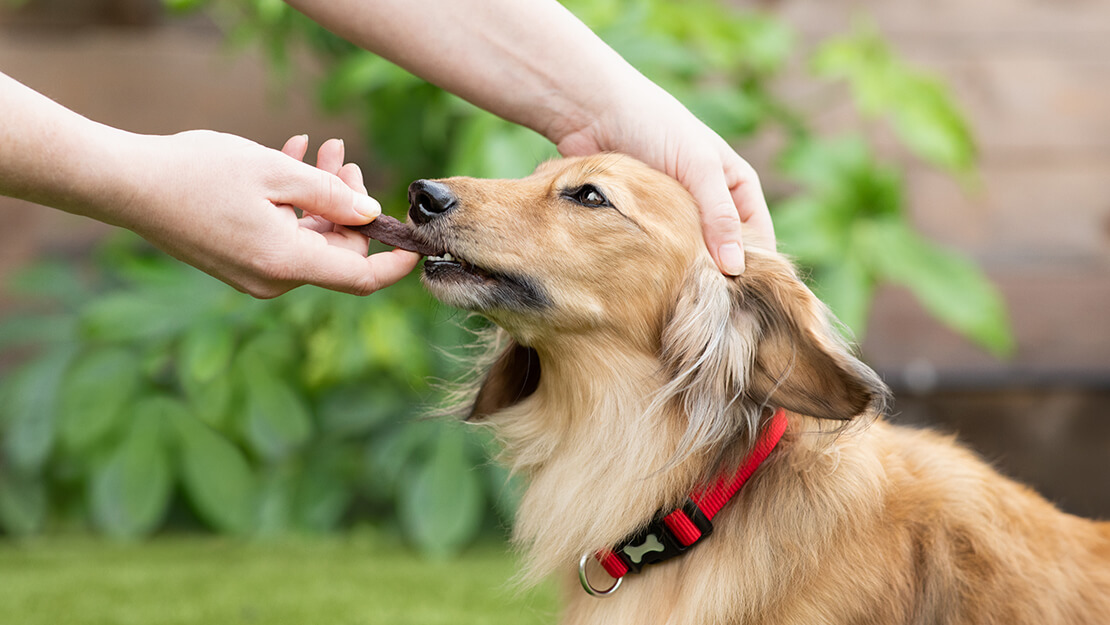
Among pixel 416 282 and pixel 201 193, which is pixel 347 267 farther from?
pixel 416 282

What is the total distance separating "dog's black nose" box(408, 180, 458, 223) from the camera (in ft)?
6.86

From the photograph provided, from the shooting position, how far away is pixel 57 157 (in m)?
1.67

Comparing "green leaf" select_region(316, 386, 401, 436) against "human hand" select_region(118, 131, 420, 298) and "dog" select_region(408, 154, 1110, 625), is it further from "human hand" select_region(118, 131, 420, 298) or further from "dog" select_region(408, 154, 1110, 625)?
"human hand" select_region(118, 131, 420, 298)

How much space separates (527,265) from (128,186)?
31.3 inches

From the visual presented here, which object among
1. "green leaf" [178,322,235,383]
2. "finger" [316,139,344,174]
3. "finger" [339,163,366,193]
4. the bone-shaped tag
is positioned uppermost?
"finger" [316,139,344,174]

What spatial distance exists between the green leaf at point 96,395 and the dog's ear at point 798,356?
301cm

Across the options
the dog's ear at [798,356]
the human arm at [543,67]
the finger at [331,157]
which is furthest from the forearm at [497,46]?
the dog's ear at [798,356]

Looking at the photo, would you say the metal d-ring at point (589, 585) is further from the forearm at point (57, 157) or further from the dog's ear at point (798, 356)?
the forearm at point (57, 157)

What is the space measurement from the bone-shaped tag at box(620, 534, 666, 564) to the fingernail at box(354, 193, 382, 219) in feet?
2.93

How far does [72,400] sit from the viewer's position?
404 cm

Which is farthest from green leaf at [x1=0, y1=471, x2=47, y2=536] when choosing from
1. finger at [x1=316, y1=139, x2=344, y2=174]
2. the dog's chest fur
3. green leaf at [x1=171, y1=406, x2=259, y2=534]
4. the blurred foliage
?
the dog's chest fur

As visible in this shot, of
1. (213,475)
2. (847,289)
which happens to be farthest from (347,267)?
(847,289)

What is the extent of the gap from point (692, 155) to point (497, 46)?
1.82ft

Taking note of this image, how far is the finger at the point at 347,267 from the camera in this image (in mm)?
1892
